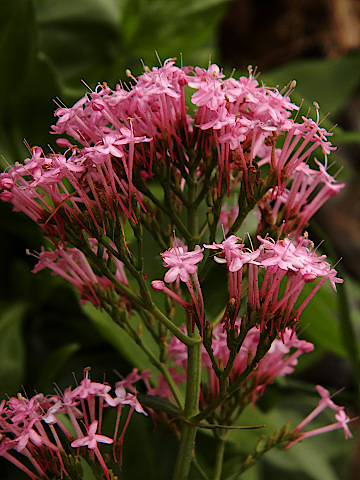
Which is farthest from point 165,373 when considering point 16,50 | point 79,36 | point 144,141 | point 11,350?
point 79,36

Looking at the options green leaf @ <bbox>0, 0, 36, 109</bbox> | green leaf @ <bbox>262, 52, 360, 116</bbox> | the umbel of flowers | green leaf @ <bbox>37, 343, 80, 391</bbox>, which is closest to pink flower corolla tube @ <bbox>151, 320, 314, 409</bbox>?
the umbel of flowers

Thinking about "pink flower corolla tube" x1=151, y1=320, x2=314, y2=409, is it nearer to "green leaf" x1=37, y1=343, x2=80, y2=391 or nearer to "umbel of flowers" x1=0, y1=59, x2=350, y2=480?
"umbel of flowers" x1=0, y1=59, x2=350, y2=480

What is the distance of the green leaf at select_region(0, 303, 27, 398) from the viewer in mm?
578

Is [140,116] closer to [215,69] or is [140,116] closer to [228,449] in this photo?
[215,69]

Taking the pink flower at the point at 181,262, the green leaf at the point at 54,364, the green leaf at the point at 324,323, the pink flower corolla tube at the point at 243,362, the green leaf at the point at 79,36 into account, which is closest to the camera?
the pink flower at the point at 181,262

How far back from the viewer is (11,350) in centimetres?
61

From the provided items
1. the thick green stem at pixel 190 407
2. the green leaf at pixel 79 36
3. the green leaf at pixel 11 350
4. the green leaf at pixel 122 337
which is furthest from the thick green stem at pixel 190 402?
the green leaf at pixel 79 36

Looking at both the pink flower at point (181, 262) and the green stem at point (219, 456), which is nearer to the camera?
the pink flower at point (181, 262)

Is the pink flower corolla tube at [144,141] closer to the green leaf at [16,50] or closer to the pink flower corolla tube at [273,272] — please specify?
the pink flower corolla tube at [273,272]

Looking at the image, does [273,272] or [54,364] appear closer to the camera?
[273,272]

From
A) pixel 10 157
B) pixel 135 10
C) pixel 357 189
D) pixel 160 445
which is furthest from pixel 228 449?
pixel 357 189

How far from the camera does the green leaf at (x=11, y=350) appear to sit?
0.58 m

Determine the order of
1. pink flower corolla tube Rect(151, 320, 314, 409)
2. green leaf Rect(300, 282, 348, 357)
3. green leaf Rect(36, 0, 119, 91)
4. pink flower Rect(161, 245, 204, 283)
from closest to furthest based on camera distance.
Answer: pink flower Rect(161, 245, 204, 283), pink flower corolla tube Rect(151, 320, 314, 409), green leaf Rect(300, 282, 348, 357), green leaf Rect(36, 0, 119, 91)

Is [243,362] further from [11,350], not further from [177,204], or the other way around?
[11,350]
